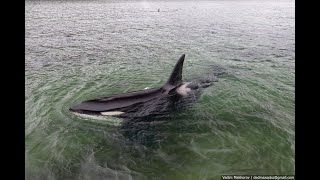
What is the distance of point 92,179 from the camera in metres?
8.10

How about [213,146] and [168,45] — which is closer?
[213,146]

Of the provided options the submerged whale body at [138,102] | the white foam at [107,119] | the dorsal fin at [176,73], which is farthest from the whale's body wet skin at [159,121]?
the dorsal fin at [176,73]

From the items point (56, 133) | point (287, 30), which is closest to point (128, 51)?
point (56, 133)

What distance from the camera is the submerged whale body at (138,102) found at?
10906mm

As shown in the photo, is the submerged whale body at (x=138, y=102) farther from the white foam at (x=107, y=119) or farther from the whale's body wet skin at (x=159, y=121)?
the whale's body wet skin at (x=159, y=121)

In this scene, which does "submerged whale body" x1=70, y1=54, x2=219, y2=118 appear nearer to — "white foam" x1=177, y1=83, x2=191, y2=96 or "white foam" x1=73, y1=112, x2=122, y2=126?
"white foam" x1=177, y1=83, x2=191, y2=96

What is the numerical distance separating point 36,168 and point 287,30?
40.7 m

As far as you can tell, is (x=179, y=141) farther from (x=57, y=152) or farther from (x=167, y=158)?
(x=57, y=152)

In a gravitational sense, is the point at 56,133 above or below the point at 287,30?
below

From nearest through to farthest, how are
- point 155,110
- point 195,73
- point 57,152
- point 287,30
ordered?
1. point 57,152
2. point 155,110
3. point 195,73
4. point 287,30

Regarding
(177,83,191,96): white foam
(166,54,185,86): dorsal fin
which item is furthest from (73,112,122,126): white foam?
(177,83,191,96): white foam

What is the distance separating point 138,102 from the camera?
1167 cm

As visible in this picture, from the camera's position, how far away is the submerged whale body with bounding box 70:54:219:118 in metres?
10.9

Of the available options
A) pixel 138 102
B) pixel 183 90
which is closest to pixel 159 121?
pixel 138 102
